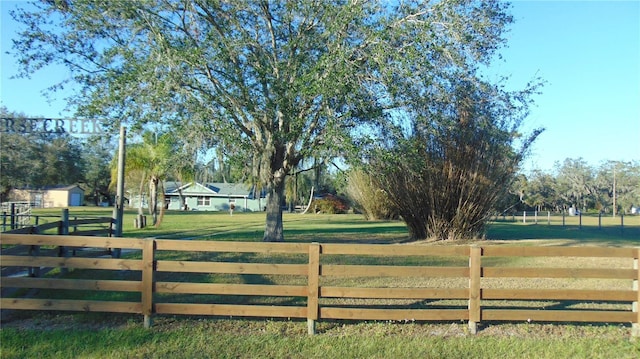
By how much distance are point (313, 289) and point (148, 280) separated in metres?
2.09

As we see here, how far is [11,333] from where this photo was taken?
6457 mm

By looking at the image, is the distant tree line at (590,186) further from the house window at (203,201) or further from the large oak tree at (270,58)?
the large oak tree at (270,58)

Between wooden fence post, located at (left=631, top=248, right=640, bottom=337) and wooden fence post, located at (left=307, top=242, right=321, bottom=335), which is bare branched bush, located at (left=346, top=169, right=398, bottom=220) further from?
wooden fence post, located at (left=307, top=242, right=321, bottom=335)

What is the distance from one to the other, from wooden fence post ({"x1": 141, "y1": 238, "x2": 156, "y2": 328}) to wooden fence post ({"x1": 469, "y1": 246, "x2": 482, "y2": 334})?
13.2 ft

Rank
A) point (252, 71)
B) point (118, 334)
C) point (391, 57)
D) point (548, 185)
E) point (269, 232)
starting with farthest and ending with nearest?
point (548, 185), point (269, 232), point (252, 71), point (391, 57), point (118, 334)

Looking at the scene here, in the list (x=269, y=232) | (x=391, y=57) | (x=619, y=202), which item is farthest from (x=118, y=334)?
(x=619, y=202)

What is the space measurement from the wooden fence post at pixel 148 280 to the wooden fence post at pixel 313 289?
1991 mm

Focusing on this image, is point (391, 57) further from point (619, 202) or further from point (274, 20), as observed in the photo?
point (619, 202)

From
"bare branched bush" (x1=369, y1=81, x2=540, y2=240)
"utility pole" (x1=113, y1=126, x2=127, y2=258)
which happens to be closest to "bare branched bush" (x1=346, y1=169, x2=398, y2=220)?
"bare branched bush" (x1=369, y1=81, x2=540, y2=240)

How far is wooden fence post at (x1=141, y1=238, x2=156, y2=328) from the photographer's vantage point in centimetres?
673

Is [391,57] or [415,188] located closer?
[391,57]

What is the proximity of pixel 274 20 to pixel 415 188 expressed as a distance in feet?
28.2

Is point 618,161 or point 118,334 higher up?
point 618,161

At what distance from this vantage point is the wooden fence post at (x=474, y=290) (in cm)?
673
